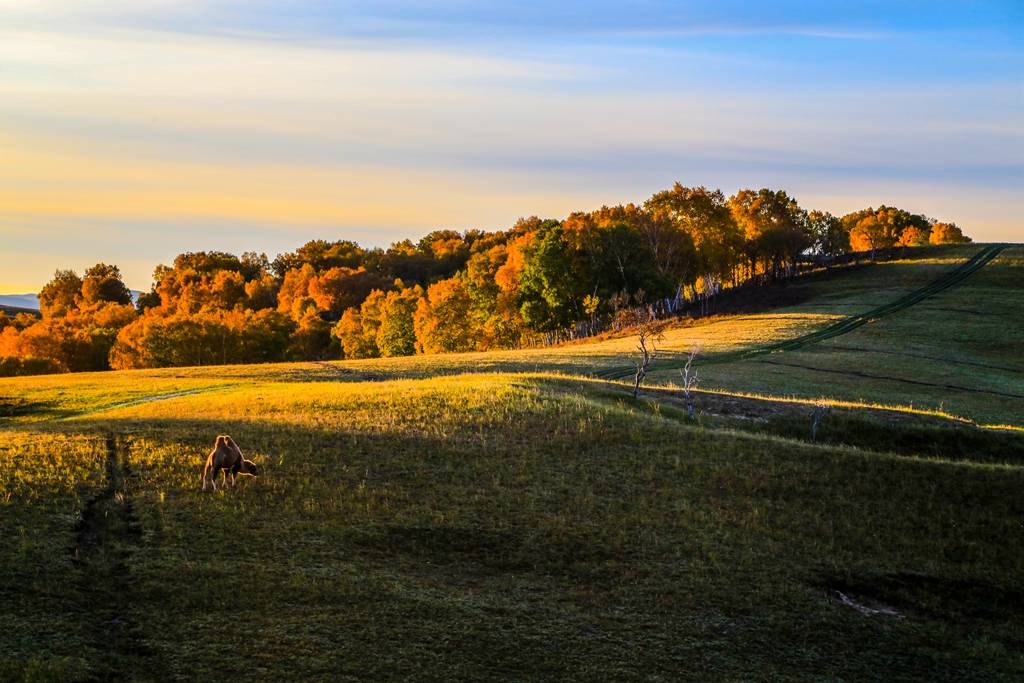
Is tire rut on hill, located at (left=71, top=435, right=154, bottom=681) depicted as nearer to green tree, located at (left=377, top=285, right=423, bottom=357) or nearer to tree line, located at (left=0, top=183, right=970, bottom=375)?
tree line, located at (left=0, top=183, right=970, bottom=375)

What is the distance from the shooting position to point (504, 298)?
114 meters

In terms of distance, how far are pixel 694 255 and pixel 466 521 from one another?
10163 cm

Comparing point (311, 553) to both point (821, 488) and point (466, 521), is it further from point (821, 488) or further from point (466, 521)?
point (821, 488)

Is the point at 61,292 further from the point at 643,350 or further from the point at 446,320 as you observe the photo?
the point at 643,350

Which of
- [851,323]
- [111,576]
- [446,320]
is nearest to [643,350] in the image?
[111,576]

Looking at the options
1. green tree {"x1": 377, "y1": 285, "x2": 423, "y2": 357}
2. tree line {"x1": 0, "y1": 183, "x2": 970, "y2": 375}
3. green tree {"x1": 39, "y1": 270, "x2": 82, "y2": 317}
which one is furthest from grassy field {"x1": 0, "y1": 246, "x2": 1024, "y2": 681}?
green tree {"x1": 39, "y1": 270, "x2": 82, "y2": 317}

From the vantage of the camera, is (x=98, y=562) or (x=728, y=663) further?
(x=98, y=562)

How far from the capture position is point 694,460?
3156cm

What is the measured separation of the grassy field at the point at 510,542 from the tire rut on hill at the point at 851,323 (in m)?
24.2

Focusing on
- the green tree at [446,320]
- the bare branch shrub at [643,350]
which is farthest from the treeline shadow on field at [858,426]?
the green tree at [446,320]

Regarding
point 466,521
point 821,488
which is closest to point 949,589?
point 821,488

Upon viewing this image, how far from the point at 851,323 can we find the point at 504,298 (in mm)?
42716

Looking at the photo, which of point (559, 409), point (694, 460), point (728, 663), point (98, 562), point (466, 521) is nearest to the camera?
point (728, 663)

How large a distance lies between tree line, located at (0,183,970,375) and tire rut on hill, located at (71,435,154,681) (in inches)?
3169
